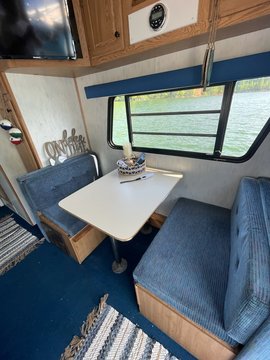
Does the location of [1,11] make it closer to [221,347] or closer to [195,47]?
[195,47]

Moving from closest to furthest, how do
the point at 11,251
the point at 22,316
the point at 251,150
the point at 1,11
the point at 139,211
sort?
the point at 1,11, the point at 139,211, the point at 251,150, the point at 22,316, the point at 11,251

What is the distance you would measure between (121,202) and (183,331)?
2.90 feet

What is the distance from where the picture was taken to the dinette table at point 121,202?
0.99 meters

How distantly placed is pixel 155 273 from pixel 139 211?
0.40m

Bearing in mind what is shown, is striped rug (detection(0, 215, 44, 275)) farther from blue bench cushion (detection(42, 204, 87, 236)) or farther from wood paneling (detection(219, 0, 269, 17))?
wood paneling (detection(219, 0, 269, 17))

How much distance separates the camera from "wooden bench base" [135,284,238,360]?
2.77 ft

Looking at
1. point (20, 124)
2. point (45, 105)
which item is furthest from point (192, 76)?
point (20, 124)

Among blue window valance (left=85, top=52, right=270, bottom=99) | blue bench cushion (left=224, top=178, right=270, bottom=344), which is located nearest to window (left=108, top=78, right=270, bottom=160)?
blue window valance (left=85, top=52, right=270, bottom=99)

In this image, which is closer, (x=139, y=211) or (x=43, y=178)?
(x=139, y=211)

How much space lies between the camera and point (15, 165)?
6.18 feet

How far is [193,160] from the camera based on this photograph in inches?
59.0

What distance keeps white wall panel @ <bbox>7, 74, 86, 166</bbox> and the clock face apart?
1.24m

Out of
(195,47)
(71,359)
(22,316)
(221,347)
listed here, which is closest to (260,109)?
(195,47)

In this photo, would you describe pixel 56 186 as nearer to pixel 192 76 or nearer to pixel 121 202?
pixel 121 202
